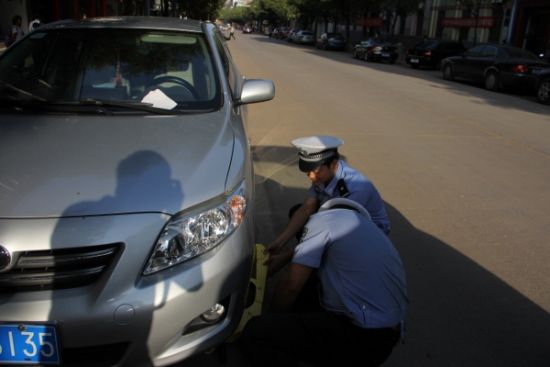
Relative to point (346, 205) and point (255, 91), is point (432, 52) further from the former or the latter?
point (346, 205)

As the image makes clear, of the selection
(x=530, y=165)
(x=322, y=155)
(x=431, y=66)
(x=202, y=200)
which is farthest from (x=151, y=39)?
(x=431, y=66)

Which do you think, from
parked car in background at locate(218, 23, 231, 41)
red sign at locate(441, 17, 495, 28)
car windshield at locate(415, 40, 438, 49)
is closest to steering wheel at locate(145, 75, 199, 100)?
parked car in background at locate(218, 23, 231, 41)

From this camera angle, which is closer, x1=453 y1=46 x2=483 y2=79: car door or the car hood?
the car hood

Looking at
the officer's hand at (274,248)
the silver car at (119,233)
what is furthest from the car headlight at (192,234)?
the officer's hand at (274,248)

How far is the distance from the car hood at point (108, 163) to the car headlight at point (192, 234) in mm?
70

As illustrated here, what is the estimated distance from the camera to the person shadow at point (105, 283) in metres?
2.13

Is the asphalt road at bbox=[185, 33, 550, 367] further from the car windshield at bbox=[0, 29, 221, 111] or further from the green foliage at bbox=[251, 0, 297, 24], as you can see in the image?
the green foliage at bbox=[251, 0, 297, 24]

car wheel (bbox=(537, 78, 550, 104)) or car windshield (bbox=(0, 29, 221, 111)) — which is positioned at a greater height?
car windshield (bbox=(0, 29, 221, 111))

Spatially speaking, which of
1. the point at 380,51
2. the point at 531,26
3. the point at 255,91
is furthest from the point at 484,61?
the point at 255,91

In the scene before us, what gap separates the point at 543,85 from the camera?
14188mm

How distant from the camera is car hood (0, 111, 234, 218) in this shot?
89.3 inches

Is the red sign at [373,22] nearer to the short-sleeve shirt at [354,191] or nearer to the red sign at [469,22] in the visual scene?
the red sign at [469,22]

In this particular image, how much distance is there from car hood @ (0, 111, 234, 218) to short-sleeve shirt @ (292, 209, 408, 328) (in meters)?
0.56

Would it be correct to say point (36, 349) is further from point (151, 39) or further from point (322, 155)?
point (151, 39)
